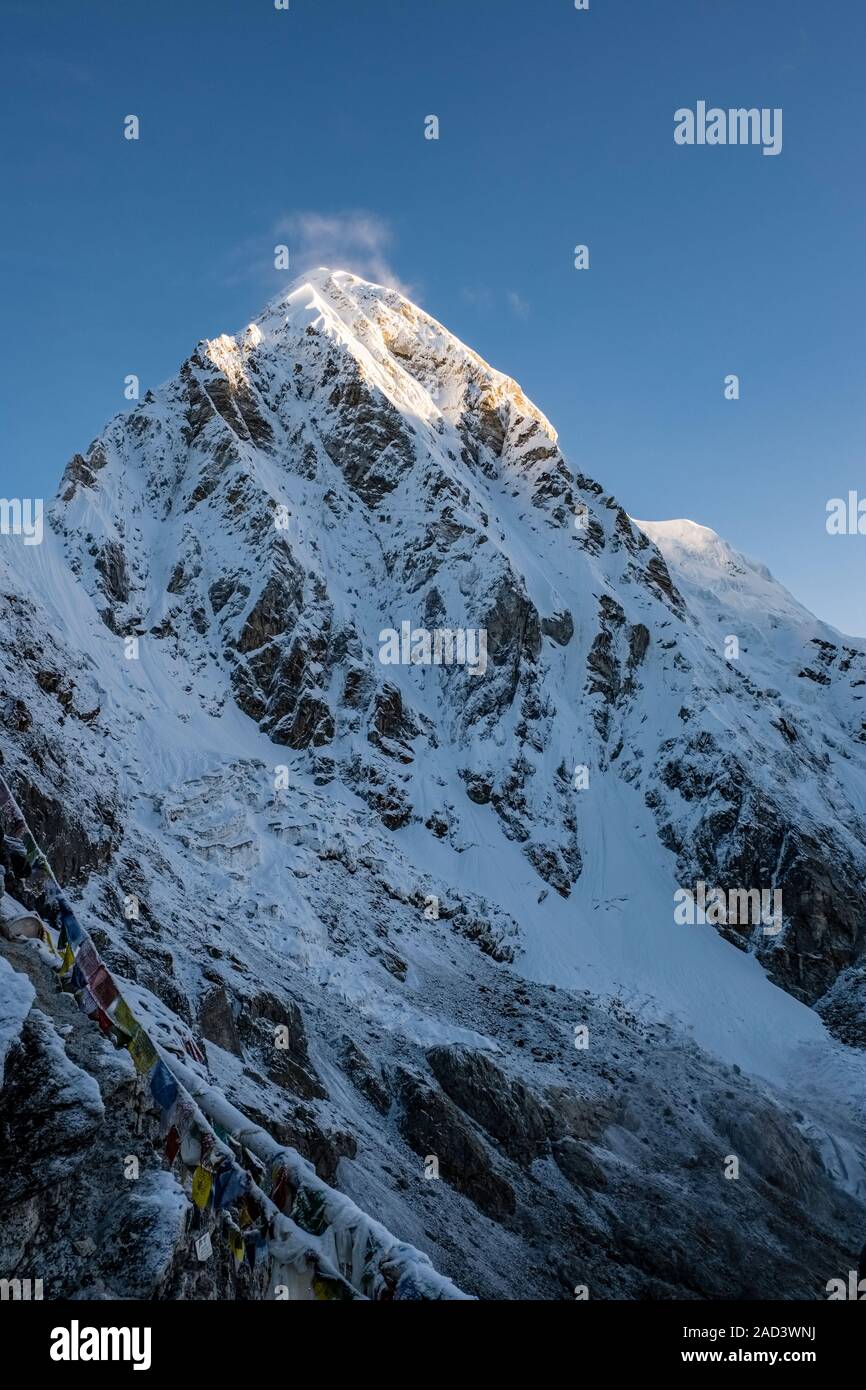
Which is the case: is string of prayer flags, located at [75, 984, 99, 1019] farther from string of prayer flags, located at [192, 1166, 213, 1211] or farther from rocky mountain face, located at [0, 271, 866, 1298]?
string of prayer flags, located at [192, 1166, 213, 1211]

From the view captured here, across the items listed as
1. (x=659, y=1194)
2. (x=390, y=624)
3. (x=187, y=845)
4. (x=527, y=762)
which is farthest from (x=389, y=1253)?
(x=390, y=624)

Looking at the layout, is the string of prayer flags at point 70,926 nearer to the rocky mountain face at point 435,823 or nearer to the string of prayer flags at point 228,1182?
the rocky mountain face at point 435,823

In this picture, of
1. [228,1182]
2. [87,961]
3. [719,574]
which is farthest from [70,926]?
[719,574]

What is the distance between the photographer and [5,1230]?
322 inches

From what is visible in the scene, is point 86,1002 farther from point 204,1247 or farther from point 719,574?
point 719,574

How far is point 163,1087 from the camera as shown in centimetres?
1130

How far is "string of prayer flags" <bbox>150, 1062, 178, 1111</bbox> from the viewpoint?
11.2 metres

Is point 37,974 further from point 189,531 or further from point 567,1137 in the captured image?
point 189,531

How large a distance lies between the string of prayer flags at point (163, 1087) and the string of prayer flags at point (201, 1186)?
0.89 meters

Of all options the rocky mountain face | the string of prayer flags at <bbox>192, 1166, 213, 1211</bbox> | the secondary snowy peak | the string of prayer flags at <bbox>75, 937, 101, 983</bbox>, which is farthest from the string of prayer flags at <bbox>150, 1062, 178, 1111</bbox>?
the secondary snowy peak

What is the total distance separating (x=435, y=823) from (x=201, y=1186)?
191 feet

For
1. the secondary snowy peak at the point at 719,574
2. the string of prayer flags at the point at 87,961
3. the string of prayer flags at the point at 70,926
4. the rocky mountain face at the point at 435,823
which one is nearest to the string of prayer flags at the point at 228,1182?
the rocky mountain face at the point at 435,823

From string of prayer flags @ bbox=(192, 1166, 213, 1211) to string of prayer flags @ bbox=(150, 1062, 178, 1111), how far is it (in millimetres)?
893

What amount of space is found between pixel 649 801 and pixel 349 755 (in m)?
27.4
